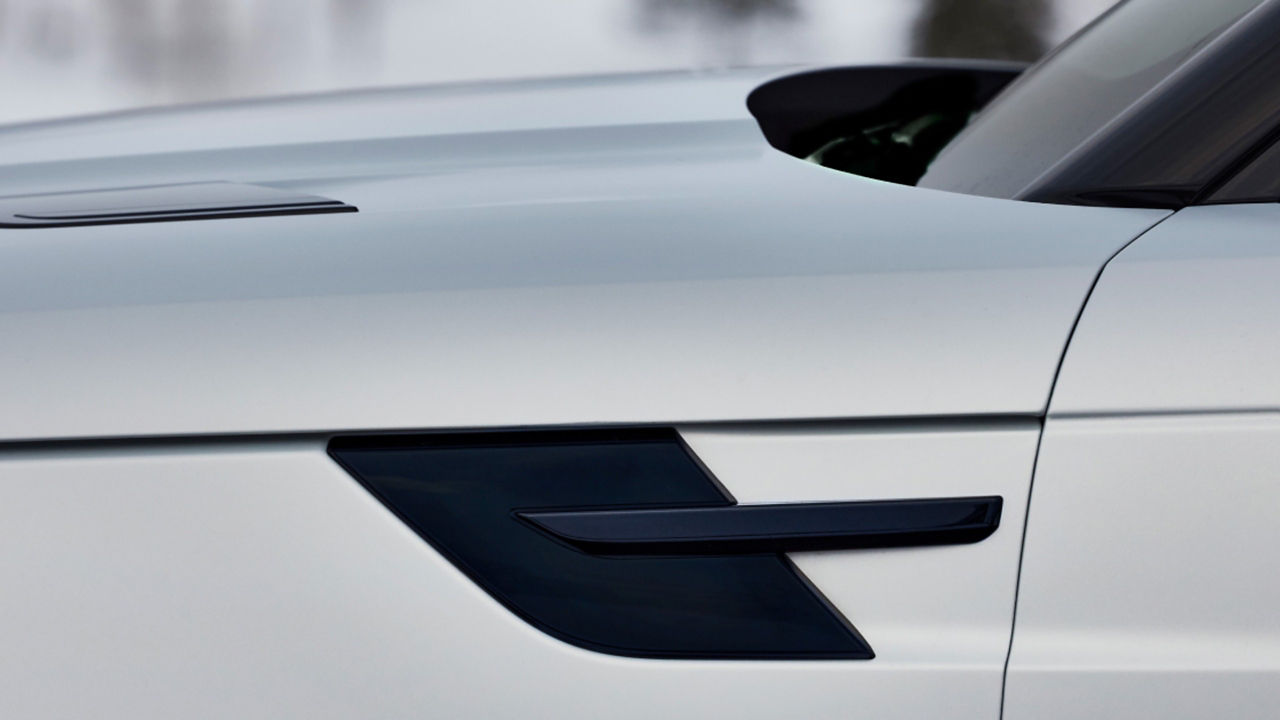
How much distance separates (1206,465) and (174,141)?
1.22 meters

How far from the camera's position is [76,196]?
3.91ft

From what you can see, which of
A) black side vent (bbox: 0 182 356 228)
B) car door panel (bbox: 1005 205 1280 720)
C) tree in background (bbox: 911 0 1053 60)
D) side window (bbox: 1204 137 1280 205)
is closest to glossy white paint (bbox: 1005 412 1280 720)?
car door panel (bbox: 1005 205 1280 720)

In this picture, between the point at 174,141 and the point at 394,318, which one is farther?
the point at 174,141

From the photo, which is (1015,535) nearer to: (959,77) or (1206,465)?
(1206,465)

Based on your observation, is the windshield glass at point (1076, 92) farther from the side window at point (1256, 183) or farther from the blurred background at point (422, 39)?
the blurred background at point (422, 39)

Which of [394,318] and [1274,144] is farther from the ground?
[1274,144]

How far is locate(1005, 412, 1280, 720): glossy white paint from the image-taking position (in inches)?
31.7

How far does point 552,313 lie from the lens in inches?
33.5

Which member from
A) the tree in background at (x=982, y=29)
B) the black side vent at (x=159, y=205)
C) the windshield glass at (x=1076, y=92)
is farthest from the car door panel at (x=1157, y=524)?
the tree in background at (x=982, y=29)

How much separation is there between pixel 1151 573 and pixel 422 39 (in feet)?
15.3

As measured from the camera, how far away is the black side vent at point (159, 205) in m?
1.06

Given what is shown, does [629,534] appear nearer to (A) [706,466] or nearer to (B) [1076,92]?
(A) [706,466]

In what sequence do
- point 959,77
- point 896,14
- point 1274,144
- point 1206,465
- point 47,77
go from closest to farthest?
1. point 1206,465
2. point 1274,144
3. point 959,77
4. point 896,14
5. point 47,77

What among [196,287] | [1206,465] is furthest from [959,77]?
[196,287]
